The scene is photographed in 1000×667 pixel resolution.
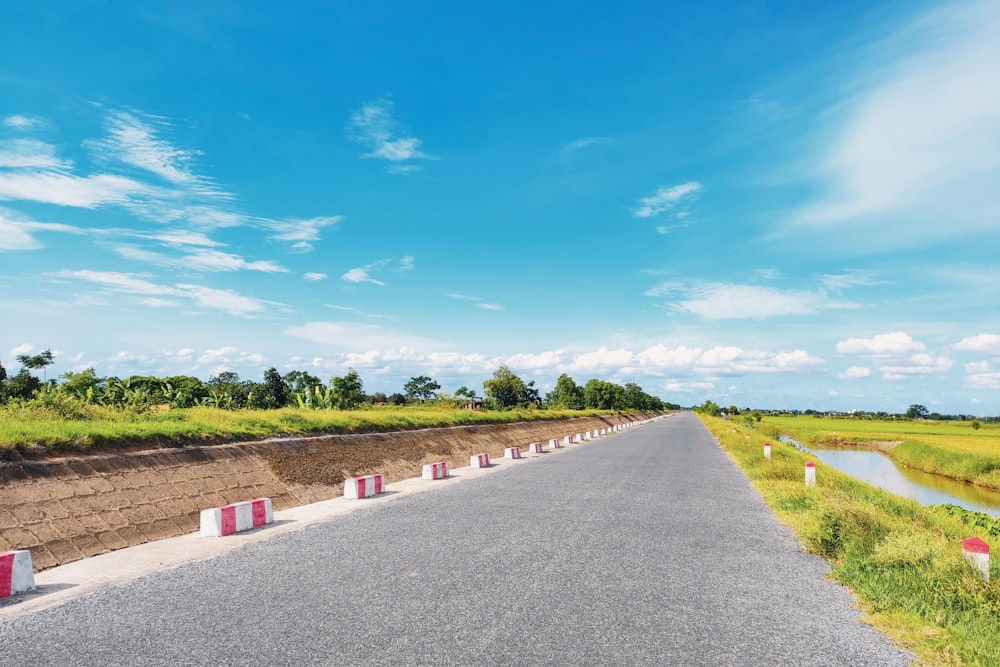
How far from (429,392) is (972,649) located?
10158 cm

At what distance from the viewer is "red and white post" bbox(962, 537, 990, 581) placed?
6770 mm

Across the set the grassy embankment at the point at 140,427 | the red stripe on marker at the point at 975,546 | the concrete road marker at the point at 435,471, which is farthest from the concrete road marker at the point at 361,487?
the red stripe on marker at the point at 975,546

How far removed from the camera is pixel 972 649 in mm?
5164

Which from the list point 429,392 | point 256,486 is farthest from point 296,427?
point 429,392

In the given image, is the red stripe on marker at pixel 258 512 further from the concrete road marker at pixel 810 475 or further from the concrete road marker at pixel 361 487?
the concrete road marker at pixel 810 475

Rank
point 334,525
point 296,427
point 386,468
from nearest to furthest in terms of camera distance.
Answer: point 334,525, point 296,427, point 386,468

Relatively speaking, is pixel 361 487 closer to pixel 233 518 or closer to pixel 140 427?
pixel 233 518

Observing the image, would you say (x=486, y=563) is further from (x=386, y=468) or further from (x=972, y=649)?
(x=386, y=468)

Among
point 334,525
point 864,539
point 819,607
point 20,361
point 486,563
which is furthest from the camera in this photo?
point 20,361

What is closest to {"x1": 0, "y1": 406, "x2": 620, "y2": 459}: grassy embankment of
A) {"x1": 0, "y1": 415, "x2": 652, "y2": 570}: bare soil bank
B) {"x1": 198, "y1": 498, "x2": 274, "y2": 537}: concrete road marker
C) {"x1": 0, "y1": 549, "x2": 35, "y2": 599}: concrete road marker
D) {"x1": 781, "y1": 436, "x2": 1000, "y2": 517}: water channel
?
{"x1": 0, "y1": 415, "x2": 652, "y2": 570}: bare soil bank

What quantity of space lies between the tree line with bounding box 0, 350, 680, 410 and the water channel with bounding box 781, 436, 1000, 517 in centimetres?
2981

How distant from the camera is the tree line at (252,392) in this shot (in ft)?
85.6

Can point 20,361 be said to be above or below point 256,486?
above

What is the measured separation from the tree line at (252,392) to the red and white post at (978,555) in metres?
19.7
